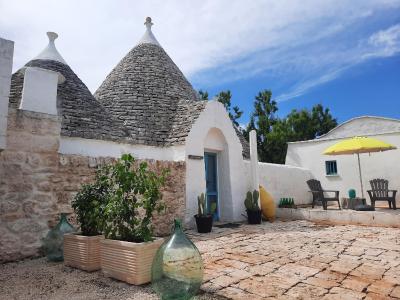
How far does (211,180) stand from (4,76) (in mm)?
7078

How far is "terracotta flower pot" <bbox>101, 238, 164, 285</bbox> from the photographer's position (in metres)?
3.68

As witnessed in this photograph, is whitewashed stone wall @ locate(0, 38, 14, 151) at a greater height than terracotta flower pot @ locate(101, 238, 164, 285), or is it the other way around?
whitewashed stone wall @ locate(0, 38, 14, 151)

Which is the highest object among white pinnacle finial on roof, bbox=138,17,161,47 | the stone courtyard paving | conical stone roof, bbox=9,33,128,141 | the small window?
white pinnacle finial on roof, bbox=138,17,161,47

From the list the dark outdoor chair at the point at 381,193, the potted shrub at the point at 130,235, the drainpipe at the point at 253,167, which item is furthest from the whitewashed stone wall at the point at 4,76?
the dark outdoor chair at the point at 381,193

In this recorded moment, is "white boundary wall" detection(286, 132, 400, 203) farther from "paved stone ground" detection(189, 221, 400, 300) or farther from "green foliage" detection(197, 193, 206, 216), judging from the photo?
"green foliage" detection(197, 193, 206, 216)

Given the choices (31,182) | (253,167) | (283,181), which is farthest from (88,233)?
(283,181)

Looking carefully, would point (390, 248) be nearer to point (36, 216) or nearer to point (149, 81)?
point (36, 216)

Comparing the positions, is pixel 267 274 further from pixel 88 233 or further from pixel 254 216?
pixel 254 216

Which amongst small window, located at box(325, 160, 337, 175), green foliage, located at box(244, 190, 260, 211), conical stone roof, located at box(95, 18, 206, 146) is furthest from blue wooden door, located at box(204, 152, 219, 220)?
small window, located at box(325, 160, 337, 175)

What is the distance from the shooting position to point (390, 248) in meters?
5.68

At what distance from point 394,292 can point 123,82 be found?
1075 centimetres

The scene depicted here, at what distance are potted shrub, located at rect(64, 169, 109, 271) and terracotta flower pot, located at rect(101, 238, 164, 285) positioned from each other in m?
0.47

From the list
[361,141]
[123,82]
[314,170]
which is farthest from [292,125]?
[123,82]

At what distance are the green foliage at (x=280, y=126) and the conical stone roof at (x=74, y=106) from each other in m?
17.8
